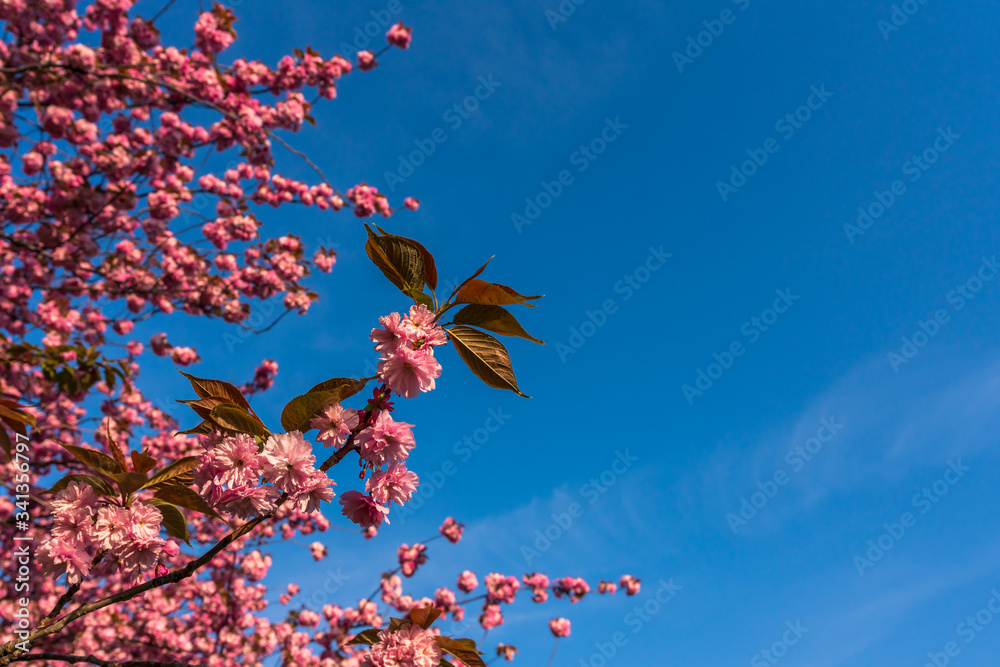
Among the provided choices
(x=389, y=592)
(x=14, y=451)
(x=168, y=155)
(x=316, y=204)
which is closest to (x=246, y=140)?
(x=168, y=155)

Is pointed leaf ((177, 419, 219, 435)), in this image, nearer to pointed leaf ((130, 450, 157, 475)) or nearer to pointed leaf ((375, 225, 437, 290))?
pointed leaf ((130, 450, 157, 475))

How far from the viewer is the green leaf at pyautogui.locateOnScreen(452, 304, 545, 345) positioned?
118cm

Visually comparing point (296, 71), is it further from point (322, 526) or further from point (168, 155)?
point (322, 526)

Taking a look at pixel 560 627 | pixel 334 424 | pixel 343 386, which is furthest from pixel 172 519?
pixel 560 627

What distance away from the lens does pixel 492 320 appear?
1.20m

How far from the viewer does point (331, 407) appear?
1.25 meters

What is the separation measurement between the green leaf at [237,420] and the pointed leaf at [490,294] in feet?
1.88

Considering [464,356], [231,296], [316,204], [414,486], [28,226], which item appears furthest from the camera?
[316,204]

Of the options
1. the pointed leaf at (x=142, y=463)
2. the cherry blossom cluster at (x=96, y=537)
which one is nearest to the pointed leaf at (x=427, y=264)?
the pointed leaf at (x=142, y=463)

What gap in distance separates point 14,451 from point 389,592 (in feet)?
33.0

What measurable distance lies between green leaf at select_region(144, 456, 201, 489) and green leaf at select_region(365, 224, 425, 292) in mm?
642

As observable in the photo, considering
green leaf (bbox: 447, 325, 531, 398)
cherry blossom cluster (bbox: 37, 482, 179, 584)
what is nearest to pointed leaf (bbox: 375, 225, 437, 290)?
green leaf (bbox: 447, 325, 531, 398)

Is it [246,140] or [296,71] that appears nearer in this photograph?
[246,140]

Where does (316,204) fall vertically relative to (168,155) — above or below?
above
